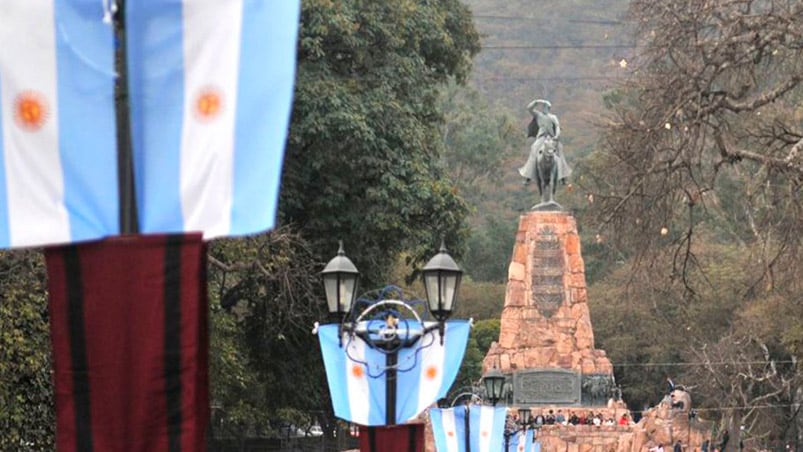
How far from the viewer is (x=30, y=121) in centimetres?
652

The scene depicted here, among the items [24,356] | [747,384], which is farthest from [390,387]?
[747,384]

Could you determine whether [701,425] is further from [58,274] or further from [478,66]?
[478,66]

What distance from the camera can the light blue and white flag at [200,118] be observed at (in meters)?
6.41

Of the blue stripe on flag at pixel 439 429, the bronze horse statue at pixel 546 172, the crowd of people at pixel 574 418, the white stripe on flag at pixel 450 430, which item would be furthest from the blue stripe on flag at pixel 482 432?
the bronze horse statue at pixel 546 172

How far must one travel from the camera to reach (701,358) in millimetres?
52344

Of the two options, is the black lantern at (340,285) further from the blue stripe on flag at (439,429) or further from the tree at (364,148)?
the tree at (364,148)

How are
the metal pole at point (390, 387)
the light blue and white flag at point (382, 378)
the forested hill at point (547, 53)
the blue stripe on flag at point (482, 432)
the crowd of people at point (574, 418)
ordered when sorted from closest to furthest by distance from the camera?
the metal pole at point (390, 387), the light blue and white flag at point (382, 378), the blue stripe on flag at point (482, 432), the crowd of people at point (574, 418), the forested hill at point (547, 53)

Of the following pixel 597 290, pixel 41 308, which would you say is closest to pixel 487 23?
pixel 597 290

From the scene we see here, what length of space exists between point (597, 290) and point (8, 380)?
43679 mm

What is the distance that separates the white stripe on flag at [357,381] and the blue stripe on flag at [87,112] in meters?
6.51

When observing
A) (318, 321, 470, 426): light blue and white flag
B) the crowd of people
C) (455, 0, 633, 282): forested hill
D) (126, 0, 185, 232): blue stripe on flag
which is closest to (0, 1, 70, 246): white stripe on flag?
(126, 0, 185, 232): blue stripe on flag

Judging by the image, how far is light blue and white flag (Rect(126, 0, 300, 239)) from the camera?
253 inches

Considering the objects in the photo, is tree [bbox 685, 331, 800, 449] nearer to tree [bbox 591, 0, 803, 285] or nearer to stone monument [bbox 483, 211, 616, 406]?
stone monument [bbox 483, 211, 616, 406]

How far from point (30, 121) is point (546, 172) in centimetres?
3565
